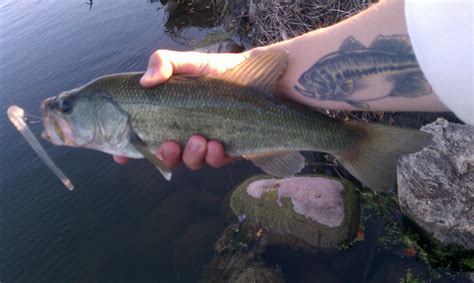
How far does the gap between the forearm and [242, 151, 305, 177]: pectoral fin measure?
549mm

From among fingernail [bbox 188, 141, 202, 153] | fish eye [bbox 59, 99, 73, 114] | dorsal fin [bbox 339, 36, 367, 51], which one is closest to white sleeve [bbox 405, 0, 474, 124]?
dorsal fin [bbox 339, 36, 367, 51]

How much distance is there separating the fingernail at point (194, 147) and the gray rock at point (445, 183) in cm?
343

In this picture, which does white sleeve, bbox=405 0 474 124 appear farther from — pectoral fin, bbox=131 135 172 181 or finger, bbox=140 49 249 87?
pectoral fin, bbox=131 135 172 181

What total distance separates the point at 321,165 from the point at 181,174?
2.99 meters

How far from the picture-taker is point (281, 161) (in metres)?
3.57

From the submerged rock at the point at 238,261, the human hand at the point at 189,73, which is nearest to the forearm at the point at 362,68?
the human hand at the point at 189,73

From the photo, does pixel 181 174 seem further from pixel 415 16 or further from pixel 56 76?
pixel 415 16

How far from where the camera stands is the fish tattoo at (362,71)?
10.4ft

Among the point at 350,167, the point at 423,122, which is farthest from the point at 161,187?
the point at 350,167

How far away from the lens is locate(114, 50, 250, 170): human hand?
11.6 ft

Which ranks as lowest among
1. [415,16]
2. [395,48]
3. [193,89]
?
[395,48]

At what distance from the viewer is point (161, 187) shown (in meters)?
8.61

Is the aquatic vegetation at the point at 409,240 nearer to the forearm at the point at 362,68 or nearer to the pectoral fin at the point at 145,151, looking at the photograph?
the forearm at the point at 362,68

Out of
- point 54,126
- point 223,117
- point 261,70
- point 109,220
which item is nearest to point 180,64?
point 223,117
